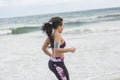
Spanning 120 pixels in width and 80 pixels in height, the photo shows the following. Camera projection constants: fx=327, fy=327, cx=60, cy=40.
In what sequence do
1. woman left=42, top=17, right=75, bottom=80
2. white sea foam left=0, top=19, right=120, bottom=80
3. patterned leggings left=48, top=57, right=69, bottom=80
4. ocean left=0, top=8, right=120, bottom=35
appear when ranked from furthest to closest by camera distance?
1. ocean left=0, top=8, right=120, bottom=35
2. white sea foam left=0, top=19, right=120, bottom=80
3. patterned leggings left=48, top=57, right=69, bottom=80
4. woman left=42, top=17, right=75, bottom=80

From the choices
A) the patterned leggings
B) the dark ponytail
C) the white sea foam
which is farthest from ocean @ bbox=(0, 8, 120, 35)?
the dark ponytail

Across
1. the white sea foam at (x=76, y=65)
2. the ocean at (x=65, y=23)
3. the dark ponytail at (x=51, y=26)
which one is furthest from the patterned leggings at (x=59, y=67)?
the ocean at (x=65, y=23)

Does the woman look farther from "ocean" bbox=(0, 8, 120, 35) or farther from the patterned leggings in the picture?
"ocean" bbox=(0, 8, 120, 35)

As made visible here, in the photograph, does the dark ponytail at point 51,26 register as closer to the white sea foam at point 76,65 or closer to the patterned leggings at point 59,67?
the patterned leggings at point 59,67

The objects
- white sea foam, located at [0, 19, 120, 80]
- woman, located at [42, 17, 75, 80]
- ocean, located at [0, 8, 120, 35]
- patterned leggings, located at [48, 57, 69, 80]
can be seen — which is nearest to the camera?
woman, located at [42, 17, 75, 80]

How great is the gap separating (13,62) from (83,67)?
2.83 metres

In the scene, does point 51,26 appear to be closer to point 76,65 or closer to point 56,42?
point 56,42

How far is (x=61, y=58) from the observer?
17.1 ft

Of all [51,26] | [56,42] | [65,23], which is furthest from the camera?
[65,23]

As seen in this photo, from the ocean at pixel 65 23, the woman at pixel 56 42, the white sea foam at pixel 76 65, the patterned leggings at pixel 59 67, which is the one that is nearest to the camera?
the woman at pixel 56 42

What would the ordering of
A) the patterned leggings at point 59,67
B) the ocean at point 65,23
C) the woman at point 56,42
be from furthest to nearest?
1. the ocean at point 65,23
2. the patterned leggings at point 59,67
3. the woman at point 56,42

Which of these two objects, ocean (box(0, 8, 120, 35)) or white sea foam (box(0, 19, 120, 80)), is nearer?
white sea foam (box(0, 19, 120, 80))

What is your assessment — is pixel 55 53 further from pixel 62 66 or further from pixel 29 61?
pixel 29 61

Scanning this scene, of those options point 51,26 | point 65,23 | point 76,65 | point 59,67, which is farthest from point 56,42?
point 65,23
